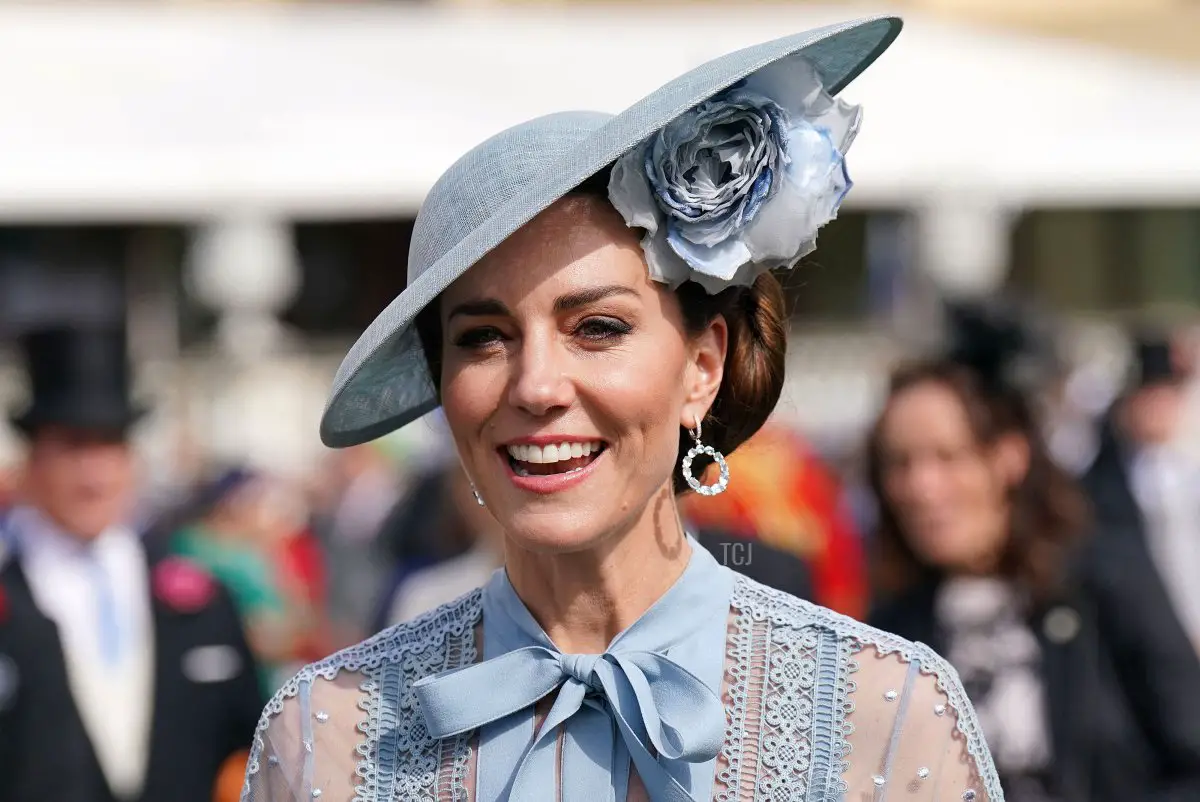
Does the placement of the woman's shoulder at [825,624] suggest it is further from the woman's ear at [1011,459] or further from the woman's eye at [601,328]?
the woman's ear at [1011,459]

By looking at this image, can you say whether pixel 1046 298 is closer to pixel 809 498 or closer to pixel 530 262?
pixel 809 498

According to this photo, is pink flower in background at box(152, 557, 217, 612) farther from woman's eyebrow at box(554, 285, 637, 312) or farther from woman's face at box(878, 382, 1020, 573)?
woman's eyebrow at box(554, 285, 637, 312)

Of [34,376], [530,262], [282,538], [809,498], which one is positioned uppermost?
[530,262]

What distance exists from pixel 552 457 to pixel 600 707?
0.34 metres

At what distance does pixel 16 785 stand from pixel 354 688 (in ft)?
9.66

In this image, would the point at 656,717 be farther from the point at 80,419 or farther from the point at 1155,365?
the point at 1155,365

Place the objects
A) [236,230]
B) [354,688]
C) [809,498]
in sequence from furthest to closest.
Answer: [236,230]
[809,498]
[354,688]

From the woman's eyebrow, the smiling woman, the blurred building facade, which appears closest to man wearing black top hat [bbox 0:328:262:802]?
the smiling woman

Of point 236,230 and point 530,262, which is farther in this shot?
point 236,230

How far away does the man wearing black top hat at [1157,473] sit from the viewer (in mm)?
7801

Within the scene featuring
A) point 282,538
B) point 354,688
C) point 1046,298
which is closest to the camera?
point 354,688

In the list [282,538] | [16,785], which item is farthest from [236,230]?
[16,785]

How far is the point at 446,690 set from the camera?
2594 millimetres

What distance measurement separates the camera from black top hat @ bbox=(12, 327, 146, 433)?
634 centimetres
